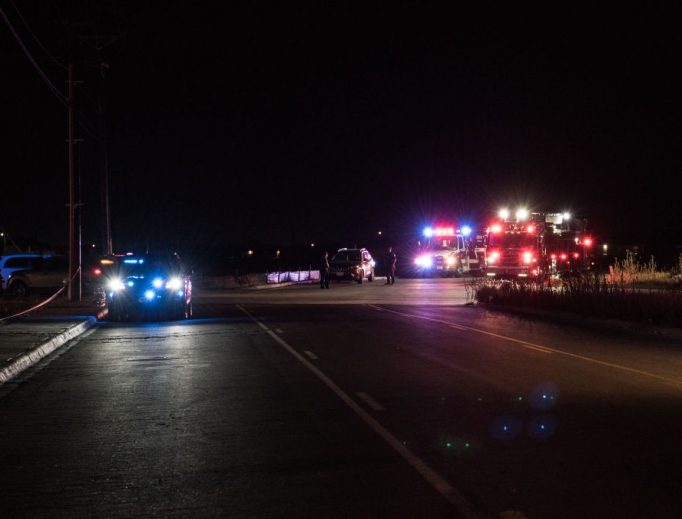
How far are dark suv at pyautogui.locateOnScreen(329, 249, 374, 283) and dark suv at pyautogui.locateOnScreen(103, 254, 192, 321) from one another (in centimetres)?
2282

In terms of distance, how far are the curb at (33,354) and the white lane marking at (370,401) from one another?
211 inches

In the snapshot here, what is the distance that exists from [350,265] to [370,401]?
3733cm

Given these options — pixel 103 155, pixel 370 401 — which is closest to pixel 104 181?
pixel 103 155

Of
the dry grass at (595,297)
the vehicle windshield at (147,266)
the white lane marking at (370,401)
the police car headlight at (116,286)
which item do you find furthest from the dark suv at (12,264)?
the white lane marking at (370,401)

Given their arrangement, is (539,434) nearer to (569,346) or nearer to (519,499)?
(519,499)

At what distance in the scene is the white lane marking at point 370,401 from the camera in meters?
9.58

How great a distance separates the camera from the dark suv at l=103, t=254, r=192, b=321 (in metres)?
23.9

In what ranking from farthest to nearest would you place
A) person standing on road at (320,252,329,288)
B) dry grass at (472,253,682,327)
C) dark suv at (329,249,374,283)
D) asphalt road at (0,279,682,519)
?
dark suv at (329,249,374,283) → person standing on road at (320,252,329,288) → dry grass at (472,253,682,327) → asphalt road at (0,279,682,519)

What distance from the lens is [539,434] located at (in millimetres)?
8164

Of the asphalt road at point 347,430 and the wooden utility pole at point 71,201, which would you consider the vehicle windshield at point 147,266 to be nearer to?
the wooden utility pole at point 71,201

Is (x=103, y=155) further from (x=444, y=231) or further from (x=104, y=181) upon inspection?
(x=444, y=231)

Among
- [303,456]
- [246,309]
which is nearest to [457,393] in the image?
[303,456]

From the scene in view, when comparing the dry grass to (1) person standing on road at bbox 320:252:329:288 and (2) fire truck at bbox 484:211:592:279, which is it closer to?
(2) fire truck at bbox 484:211:592:279

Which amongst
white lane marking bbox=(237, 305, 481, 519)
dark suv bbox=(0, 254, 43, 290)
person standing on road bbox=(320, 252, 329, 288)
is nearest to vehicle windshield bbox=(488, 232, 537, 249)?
person standing on road bbox=(320, 252, 329, 288)
